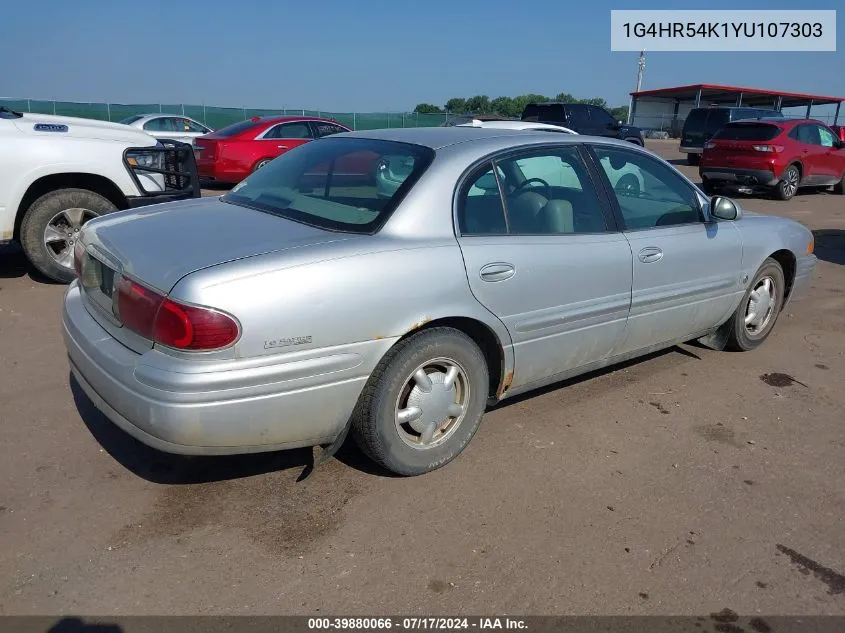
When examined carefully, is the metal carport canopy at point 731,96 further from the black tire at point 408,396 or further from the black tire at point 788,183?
the black tire at point 408,396

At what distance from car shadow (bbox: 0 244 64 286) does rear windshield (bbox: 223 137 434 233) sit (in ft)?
11.2

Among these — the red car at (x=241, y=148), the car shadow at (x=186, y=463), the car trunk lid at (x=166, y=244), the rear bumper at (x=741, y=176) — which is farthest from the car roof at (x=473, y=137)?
the rear bumper at (x=741, y=176)

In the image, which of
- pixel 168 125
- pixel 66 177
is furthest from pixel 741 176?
pixel 168 125

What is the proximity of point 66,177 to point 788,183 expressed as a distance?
12.6 m

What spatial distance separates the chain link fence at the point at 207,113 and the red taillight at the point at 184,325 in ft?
92.5

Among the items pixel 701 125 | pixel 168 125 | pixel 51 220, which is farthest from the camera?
pixel 701 125

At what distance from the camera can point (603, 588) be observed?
257 centimetres

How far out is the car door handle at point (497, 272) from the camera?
3207 mm

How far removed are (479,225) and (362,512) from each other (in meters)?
1.37

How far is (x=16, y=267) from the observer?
682cm

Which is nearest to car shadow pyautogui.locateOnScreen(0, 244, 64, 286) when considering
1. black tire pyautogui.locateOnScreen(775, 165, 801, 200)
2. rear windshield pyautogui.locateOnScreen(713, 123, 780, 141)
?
rear windshield pyautogui.locateOnScreen(713, 123, 780, 141)

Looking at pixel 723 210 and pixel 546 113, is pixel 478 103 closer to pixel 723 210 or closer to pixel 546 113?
pixel 546 113

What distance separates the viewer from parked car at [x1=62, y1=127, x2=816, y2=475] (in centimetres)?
262

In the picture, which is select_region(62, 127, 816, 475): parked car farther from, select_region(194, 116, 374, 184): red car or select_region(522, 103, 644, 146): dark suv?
select_region(522, 103, 644, 146): dark suv
